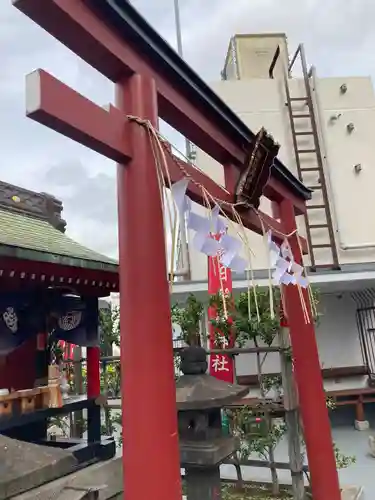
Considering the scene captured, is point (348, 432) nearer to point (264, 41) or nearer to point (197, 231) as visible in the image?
point (197, 231)

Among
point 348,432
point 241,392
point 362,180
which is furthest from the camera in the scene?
point 362,180

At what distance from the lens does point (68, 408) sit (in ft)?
15.7

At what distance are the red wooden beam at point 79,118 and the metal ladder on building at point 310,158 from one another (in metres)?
7.93

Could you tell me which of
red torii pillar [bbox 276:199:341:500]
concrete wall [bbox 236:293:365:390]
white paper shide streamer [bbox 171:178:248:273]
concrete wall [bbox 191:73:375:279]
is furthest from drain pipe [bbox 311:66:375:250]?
white paper shide streamer [bbox 171:178:248:273]

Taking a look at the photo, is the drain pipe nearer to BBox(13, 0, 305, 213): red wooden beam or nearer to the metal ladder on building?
the metal ladder on building

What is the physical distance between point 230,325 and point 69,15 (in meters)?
4.65

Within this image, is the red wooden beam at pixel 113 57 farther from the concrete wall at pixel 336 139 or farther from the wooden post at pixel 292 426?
the concrete wall at pixel 336 139

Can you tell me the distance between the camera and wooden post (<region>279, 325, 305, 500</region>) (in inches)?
207

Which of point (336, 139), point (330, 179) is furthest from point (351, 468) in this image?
point (336, 139)

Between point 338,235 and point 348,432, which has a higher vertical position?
point 338,235

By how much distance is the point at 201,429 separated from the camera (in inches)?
130

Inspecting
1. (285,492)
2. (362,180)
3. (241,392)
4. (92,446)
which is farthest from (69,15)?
(362,180)

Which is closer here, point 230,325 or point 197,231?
point 197,231

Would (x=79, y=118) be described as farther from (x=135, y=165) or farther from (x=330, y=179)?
(x=330, y=179)
